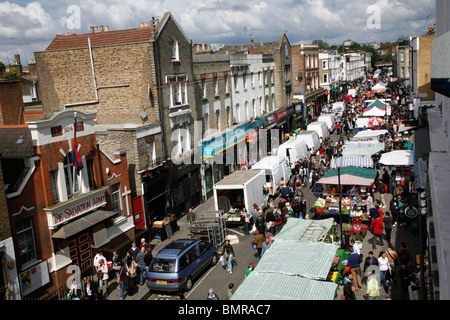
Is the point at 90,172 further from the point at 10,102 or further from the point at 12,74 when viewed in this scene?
the point at 12,74

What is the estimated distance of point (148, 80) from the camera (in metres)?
23.3

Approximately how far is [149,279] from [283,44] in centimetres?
3941

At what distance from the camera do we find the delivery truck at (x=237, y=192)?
2247cm

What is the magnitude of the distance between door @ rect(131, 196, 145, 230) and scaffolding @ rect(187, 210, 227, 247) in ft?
9.89

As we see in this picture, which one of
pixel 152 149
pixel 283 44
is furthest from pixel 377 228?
pixel 283 44

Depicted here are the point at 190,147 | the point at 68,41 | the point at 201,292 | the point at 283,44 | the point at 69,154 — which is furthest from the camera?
the point at 283,44

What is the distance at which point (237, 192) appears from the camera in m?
23.2

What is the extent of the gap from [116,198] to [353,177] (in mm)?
12987

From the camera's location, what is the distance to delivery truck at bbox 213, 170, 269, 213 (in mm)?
22469

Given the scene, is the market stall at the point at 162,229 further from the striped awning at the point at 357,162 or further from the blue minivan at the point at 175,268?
the striped awning at the point at 357,162

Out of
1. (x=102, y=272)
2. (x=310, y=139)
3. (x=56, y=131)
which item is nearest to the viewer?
(x=56, y=131)

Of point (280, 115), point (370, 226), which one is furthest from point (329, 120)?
point (370, 226)

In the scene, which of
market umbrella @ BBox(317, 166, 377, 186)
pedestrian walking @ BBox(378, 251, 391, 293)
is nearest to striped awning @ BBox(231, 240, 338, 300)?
pedestrian walking @ BBox(378, 251, 391, 293)

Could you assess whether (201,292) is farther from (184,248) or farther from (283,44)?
(283,44)
